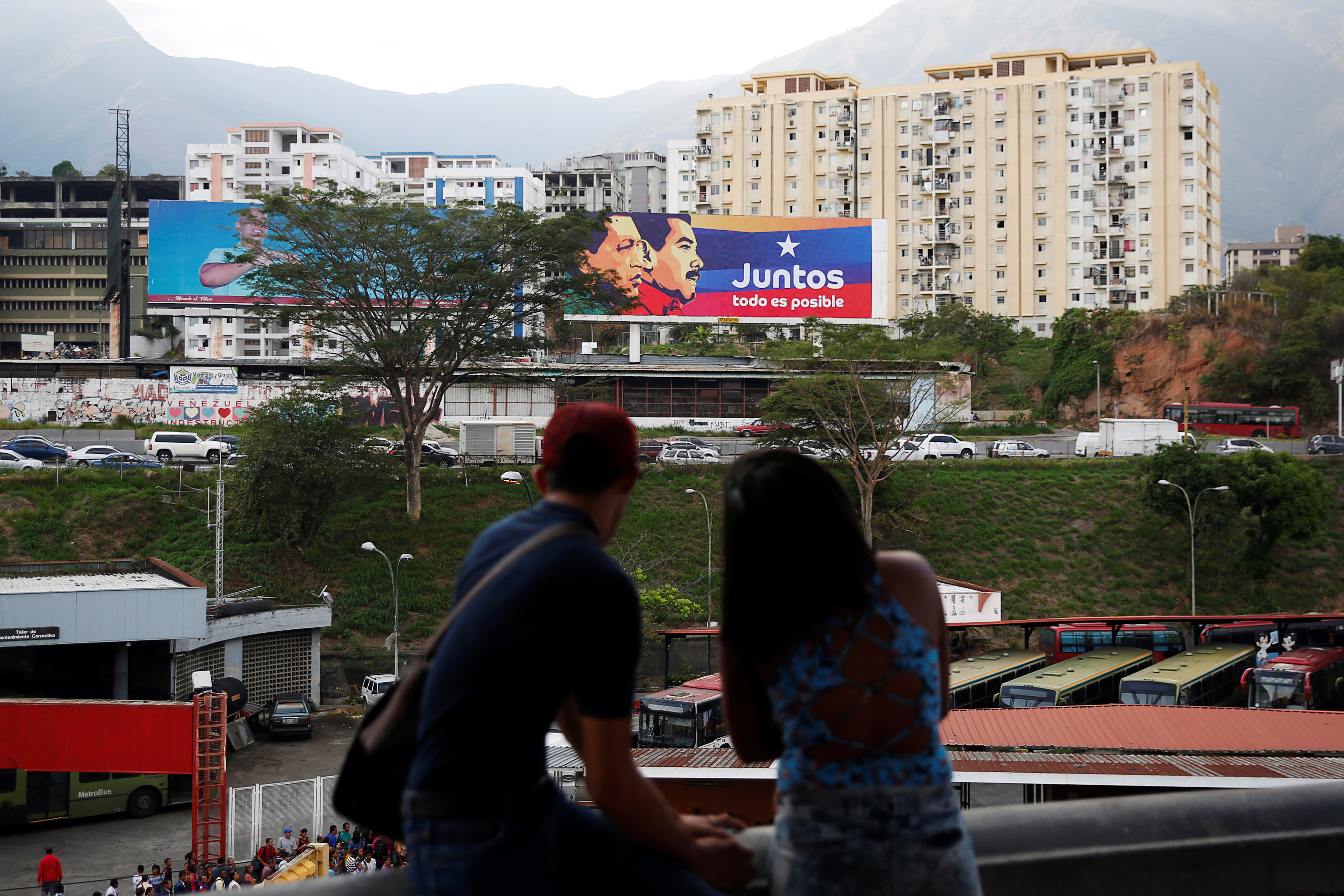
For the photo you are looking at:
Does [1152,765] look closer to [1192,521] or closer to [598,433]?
[598,433]

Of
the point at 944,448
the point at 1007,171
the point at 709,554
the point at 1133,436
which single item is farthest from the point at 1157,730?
the point at 1007,171

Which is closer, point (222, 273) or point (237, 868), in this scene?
point (237, 868)

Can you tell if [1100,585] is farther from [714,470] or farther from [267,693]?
[267,693]

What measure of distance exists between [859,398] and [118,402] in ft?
119

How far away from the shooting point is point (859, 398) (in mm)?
31328

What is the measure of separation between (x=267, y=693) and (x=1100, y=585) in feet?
80.9

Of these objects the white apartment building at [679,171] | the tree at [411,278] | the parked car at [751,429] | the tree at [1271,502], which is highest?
the white apartment building at [679,171]

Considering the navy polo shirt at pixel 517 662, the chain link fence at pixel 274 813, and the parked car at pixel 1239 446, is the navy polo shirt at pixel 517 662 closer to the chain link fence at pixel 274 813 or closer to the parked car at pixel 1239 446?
the chain link fence at pixel 274 813

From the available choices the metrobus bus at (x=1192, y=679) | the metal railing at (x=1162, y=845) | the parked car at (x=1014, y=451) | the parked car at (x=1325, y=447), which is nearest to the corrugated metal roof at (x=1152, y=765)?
the metrobus bus at (x=1192, y=679)

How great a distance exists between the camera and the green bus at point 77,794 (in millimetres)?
16547

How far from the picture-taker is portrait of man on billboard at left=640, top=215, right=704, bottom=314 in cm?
3881

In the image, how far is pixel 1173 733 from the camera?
13125 mm

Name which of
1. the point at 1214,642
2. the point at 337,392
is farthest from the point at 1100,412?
the point at 337,392

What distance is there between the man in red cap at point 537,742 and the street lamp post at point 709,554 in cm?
2597
